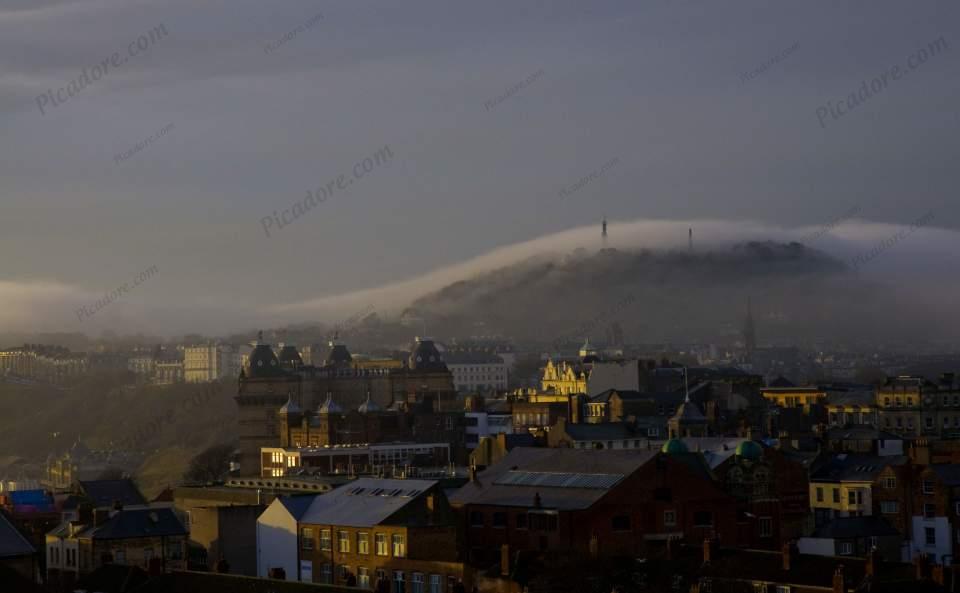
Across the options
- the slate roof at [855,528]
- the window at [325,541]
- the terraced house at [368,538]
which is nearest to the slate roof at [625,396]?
the slate roof at [855,528]

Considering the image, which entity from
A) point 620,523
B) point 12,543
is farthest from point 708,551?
point 12,543

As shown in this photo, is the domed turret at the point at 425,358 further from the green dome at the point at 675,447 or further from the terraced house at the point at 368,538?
the terraced house at the point at 368,538

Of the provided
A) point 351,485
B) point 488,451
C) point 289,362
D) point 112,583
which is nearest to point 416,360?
point 289,362

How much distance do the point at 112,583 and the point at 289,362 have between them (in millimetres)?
124604

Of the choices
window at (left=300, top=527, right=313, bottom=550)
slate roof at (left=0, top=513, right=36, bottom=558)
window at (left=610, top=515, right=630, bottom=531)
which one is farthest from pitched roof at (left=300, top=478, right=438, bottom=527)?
slate roof at (left=0, top=513, right=36, bottom=558)

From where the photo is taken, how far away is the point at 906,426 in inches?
5768

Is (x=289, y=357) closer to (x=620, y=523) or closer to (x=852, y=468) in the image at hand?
(x=852, y=468)

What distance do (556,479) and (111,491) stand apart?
3269 cm

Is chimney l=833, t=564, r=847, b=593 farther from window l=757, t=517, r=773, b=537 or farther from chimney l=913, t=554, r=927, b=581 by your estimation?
window l=757, t=517, r=773, b=537

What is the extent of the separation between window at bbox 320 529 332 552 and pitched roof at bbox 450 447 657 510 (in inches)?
238

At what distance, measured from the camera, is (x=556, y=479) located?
258 feet

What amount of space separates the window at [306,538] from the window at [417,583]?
339 inches

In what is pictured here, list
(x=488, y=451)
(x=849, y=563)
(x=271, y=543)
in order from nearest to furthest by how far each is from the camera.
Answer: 1. (x=849, y=563)
2. (x=271, y=543)
3. (x=488, y=451)

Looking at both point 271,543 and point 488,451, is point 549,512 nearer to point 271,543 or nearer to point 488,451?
point 271,543
